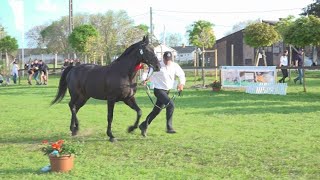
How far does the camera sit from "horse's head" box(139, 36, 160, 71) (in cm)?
987

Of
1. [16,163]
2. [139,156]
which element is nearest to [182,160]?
[139,156]

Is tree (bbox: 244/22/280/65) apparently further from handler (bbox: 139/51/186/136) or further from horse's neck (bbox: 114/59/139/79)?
horse's neck (bbox: 114/59/139/79)

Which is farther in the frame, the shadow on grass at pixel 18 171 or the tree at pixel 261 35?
the tree at pixel 261 35

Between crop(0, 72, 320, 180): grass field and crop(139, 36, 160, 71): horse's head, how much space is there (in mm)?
1554

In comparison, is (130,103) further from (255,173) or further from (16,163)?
(255,173)

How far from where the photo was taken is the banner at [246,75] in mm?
21281

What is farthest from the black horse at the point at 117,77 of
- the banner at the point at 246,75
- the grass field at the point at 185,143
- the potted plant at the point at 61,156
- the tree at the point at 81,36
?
the tree at the point at 81,36

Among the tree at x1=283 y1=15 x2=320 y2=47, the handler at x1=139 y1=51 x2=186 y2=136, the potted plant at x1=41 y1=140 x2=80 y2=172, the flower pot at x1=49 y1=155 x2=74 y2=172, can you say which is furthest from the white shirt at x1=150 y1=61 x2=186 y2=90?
the tree at x1=283 y1=15 x2=320 y2=47

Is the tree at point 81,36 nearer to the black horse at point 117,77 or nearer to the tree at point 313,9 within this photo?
the tree at point 313,9

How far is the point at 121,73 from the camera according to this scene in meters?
10.1

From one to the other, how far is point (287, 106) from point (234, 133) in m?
5.82

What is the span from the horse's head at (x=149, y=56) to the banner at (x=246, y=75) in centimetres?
1214

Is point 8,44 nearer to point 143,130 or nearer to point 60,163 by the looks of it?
point 143,130

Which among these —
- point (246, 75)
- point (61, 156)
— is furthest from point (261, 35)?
point (61, 156)
